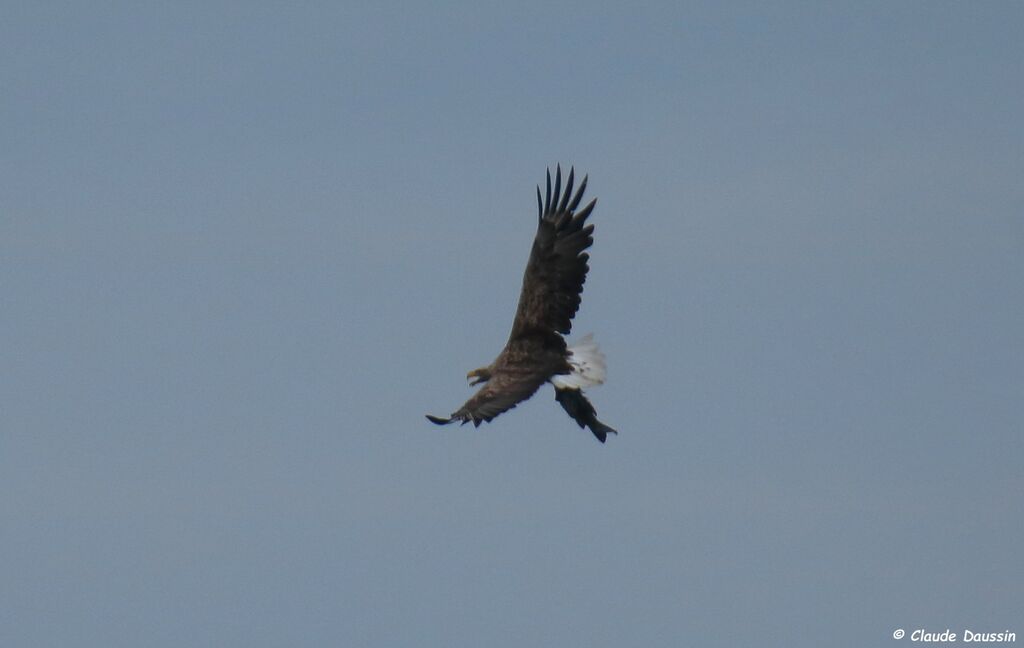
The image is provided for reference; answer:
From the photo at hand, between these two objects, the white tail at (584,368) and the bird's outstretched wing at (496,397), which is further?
the white tail at (584,368)

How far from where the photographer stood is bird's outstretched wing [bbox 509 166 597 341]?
25.3 meters

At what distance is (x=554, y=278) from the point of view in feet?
83.2

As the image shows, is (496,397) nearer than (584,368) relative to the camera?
Yes

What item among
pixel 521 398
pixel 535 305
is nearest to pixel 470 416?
pixel 521 398

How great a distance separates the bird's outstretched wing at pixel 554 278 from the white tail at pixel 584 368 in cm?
A: 31

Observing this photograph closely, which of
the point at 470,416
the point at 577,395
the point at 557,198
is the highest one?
the point at 557,198

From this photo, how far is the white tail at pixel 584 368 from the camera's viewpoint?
25.3 metres

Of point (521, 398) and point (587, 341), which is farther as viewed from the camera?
point (587, 341)

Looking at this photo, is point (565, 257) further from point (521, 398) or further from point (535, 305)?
point (521, 398)

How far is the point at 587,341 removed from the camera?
25719mm

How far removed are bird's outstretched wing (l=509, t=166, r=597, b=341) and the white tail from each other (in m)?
0.31

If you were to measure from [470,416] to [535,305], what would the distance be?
2890 mm

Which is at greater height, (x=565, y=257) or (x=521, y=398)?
(x=565, y=257)

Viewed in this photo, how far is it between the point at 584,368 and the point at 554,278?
3.54 ft
